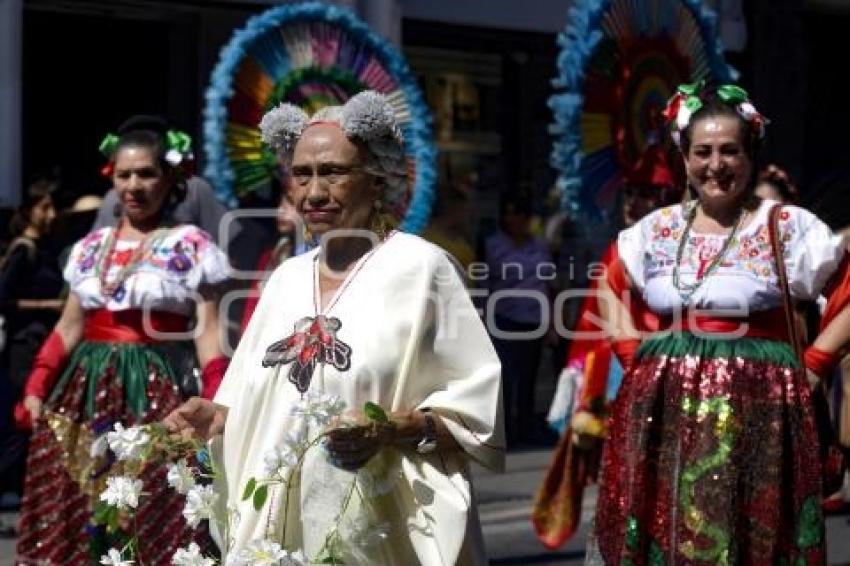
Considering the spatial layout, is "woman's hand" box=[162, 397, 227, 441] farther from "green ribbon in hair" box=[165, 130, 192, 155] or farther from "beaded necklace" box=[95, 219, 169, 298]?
"green ribbon in hair" box=[165, 130, 192, 155]

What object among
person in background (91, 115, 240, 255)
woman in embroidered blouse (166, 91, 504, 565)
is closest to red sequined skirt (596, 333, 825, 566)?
woman in embroidered blouse (166, 91, 504, 565)

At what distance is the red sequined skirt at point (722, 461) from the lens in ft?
19.9

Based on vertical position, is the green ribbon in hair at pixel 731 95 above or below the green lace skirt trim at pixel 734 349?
above

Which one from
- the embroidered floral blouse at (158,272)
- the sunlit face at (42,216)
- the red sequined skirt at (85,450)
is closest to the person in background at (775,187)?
the embroidered floral blouse at (158,272)

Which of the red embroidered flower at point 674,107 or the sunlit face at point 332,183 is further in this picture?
the red embroidered flower at point 674,107

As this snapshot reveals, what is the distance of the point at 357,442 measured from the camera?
13.3 feet

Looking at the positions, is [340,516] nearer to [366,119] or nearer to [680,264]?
[366,119]

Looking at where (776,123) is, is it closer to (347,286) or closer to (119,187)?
(119,187)

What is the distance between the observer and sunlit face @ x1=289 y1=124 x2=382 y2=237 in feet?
14.3

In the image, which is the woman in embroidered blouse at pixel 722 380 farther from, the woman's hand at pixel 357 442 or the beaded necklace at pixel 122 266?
the woman's hand at pixel 357 442

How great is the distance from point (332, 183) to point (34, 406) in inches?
116

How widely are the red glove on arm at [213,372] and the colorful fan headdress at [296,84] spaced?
2.49 feet

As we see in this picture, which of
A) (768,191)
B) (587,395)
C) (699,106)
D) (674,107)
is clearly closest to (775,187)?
(768,191)

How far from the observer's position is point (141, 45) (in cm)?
1316
